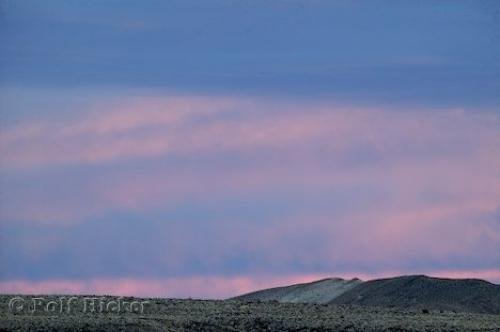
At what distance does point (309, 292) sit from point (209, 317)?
1777 centimetres

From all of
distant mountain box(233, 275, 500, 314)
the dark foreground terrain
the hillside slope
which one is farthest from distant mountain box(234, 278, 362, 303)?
the dark foreground terrain

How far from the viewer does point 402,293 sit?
39.5 m

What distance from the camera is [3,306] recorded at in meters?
26.9

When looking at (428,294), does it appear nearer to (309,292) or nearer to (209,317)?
(309,292)

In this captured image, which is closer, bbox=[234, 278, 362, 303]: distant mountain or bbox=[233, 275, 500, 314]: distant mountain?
bbox=[233, 275, 500, 314]: distant mountain

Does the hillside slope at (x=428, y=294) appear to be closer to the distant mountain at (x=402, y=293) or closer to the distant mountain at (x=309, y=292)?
the distant mountain at (x=402, y=293)

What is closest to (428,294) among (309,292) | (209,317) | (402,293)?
(402,293)

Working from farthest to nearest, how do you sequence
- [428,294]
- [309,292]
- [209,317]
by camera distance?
1. [309,292]
2. [428,294]
3. [209,317]

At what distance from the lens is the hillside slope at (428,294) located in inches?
1475

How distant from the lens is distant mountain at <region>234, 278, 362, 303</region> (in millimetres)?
42213

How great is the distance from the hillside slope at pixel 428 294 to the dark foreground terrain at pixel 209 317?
7748 millimetres

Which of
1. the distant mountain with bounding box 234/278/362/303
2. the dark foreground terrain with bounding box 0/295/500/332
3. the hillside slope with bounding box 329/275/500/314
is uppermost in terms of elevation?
the distant mountain with bounding box 234/278/362/303

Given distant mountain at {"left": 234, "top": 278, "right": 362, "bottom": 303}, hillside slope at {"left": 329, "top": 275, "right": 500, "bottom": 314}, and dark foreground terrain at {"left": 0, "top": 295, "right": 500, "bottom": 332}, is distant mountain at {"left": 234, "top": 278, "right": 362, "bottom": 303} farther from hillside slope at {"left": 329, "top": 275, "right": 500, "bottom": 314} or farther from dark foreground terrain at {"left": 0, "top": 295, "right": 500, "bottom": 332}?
dark foreground terrain at {"left": 0, "top": 295, "right": 500, "bottom": 332}

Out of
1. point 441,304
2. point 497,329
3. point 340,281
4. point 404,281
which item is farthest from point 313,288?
point 497,329
